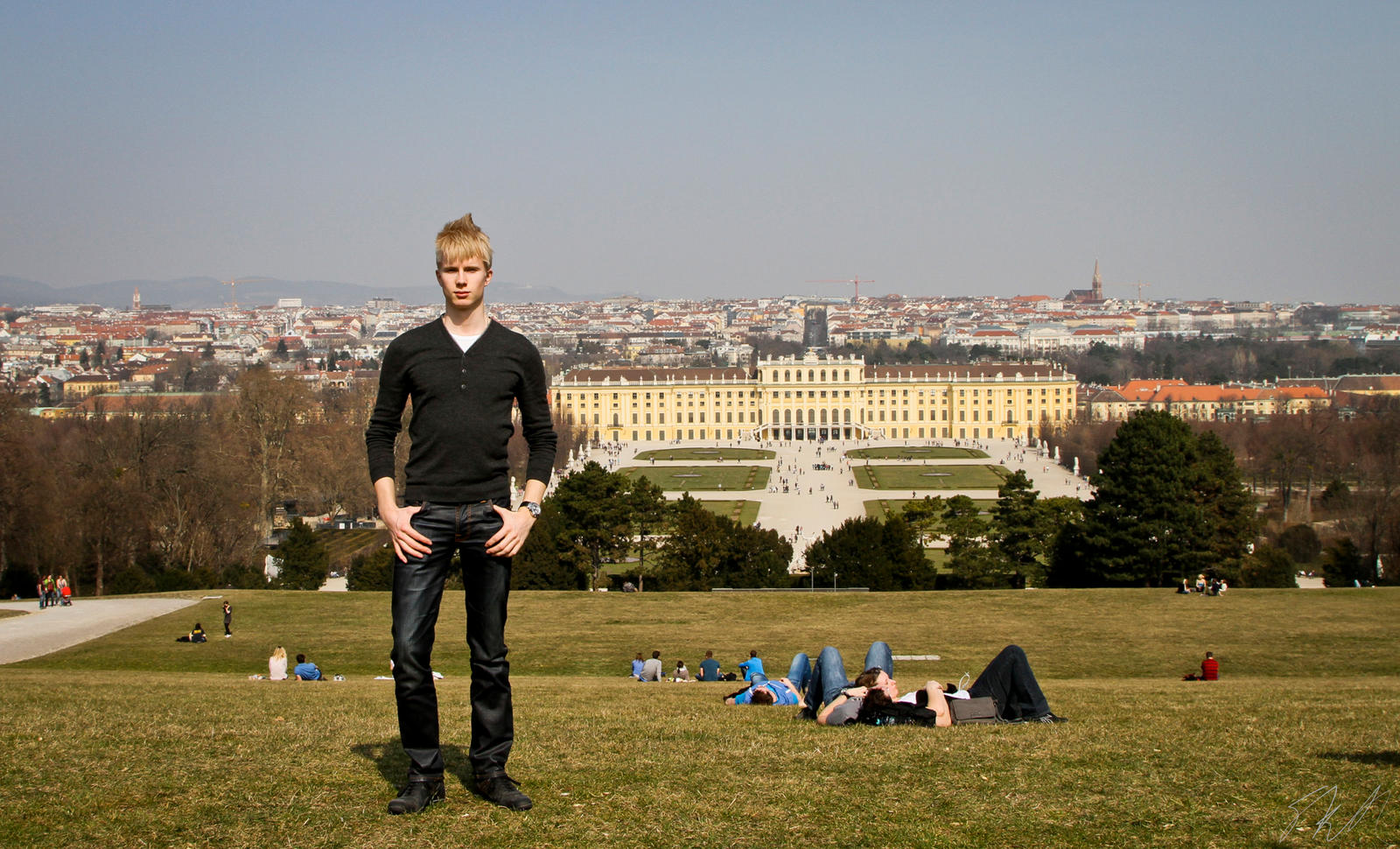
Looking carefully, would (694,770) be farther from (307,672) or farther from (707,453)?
(707,453)

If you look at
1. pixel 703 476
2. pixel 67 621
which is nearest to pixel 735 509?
pixel 703 476

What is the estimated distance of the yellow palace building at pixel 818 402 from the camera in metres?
81.4

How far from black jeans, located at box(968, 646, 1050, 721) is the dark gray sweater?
2.71 meters

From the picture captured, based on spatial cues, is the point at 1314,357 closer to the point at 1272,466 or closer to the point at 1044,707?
the point at 1272,466

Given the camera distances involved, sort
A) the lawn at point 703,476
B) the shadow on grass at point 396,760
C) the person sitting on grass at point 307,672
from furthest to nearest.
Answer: the lawn at point 703,476 → the person sitting on grass at point 307,672 → the shadow on grass at point 396,760

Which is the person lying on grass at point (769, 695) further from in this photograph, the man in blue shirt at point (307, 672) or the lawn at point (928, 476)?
the lawn at point (928, 476)

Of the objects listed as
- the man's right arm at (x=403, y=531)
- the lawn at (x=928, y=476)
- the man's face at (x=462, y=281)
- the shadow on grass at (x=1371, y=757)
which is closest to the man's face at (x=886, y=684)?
the shadow on grass at (x=1371, y=757)

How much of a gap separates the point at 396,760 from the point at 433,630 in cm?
95

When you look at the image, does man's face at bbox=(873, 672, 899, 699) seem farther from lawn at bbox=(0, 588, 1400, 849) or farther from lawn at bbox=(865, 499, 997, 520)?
Result: lawn at bbox=(865, 499, 997, 520)

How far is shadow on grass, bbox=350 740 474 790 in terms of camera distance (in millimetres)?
4359

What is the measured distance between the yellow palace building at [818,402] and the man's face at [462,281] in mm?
76323

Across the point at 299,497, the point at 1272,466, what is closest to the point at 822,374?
the point at 1272,466

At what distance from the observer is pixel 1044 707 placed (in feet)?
19.3

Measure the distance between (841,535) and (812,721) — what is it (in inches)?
768
